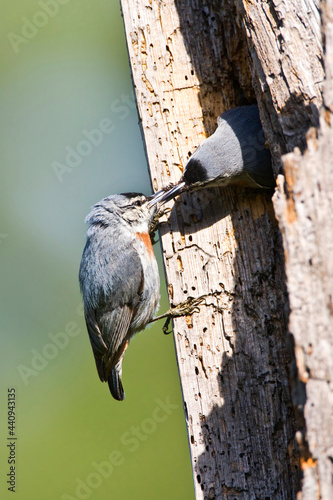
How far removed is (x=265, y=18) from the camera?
112 inches

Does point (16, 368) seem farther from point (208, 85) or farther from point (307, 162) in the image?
point (307, 162)

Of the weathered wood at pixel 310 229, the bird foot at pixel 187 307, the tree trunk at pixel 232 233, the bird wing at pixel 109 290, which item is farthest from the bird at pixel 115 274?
the weathered wood at pixel 310 229

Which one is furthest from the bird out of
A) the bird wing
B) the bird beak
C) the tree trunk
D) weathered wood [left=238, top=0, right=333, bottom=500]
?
weathered wood [left=238, top=0, right=333, bottom=500]

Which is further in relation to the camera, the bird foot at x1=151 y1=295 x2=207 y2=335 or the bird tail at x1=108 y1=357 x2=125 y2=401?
the bird tail at x1=108 y1=357 x2=125 y2=401

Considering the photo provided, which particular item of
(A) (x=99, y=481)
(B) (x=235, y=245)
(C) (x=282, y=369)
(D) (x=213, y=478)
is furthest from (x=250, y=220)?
(A) (x=99, y=481)

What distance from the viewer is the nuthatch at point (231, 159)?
11.1ft

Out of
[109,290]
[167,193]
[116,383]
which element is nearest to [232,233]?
[167,193]

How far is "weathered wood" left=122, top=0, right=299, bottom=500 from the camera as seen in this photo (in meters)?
2.88

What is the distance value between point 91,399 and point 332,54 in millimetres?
5161

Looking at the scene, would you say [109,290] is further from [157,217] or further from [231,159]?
[231,159]

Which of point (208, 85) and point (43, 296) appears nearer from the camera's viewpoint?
point (208, 85)

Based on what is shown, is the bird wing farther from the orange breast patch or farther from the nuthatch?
the nuthatch

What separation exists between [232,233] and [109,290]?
117 centimetres

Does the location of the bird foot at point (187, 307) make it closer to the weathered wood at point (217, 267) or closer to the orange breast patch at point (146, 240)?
the weathered wood at point (217, 267)
